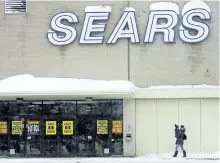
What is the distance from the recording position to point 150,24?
30203mm

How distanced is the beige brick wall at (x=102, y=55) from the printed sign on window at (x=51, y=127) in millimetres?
2490

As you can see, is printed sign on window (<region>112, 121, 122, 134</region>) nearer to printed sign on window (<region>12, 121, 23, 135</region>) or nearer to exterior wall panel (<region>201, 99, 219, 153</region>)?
exterior wall panel (<region>201, 99, 219, 153</region>)

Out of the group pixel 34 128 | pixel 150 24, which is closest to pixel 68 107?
pixel 34 128

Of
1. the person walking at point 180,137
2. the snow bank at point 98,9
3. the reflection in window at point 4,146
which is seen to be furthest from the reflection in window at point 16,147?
the person walking at point 180,137

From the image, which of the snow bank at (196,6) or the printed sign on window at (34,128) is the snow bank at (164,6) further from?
the printed sign on window at (34,128)

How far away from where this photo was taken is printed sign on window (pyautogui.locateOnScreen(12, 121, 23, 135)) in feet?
100

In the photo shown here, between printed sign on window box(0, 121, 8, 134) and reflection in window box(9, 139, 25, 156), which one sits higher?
printed sign on window box(0, 121, 8, 134)

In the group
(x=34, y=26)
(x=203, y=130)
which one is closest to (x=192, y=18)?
(x=203, y=130)

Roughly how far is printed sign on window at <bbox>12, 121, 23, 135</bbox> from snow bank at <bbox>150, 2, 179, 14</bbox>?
357 inches

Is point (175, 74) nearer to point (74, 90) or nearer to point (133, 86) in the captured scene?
point (133, 86)

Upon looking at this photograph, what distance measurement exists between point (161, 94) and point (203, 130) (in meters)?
2.83

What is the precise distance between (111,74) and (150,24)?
3.26 metres

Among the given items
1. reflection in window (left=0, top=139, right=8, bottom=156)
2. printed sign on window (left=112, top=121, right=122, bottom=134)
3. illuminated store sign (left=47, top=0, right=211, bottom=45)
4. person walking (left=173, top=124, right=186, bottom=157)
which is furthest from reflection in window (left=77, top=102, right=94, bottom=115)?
person walking (left=173, top=124, right=186, bottom=157)

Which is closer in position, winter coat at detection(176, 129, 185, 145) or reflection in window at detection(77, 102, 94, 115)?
winter coat at detection(176, 129, 185, 145)
